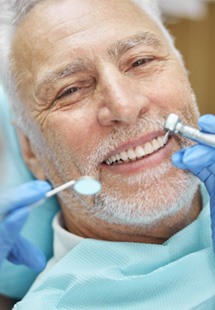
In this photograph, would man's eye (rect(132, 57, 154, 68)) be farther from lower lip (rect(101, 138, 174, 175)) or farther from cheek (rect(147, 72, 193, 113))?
lower lip (rect(101, 138, 174, 175))

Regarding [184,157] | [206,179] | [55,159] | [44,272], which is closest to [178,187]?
[206,179]

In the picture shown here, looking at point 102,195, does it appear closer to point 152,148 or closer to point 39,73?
point 152,148

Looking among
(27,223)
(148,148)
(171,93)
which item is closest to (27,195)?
(148,148)

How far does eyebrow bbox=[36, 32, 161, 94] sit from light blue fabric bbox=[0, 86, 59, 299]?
34cm

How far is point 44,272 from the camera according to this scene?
129cm

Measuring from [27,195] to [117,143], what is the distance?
0.26 metres

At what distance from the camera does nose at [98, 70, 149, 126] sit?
1.01m

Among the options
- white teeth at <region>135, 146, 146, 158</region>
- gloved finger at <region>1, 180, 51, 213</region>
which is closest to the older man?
white teeth at <region>135, 146, 146, 158</region>

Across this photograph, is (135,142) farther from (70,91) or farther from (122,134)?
(70,91)

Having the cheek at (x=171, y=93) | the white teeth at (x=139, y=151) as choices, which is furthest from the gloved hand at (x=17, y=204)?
the cheek at (x=171, y=93)

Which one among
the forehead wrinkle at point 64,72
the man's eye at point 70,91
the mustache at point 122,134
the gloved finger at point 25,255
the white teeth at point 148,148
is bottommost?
the gloved finger at point 25,255

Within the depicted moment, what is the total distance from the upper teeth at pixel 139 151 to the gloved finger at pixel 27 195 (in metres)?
0.23

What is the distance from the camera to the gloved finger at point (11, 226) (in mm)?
886

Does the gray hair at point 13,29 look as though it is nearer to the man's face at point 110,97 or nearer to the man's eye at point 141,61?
the man's face at point 110,97
